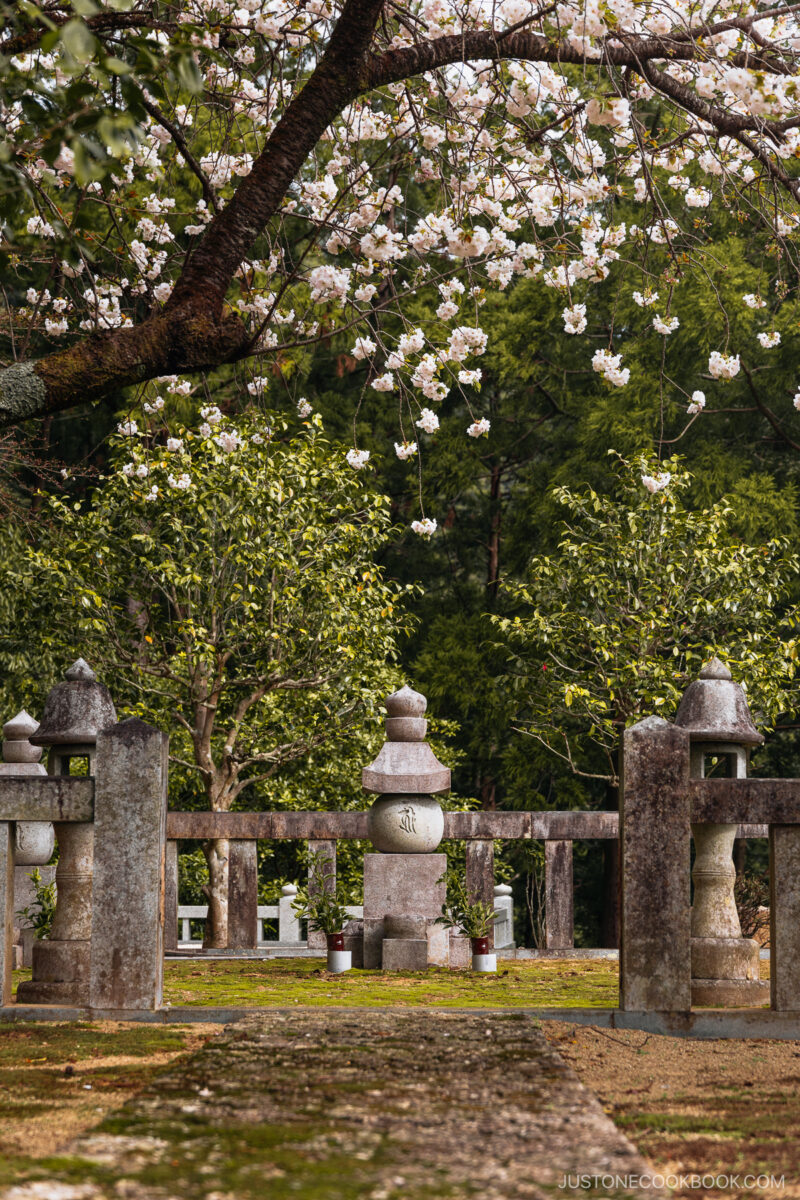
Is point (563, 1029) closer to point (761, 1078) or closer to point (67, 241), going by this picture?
point (761, 1078)

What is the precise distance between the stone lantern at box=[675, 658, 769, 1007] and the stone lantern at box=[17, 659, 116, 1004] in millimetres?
3132

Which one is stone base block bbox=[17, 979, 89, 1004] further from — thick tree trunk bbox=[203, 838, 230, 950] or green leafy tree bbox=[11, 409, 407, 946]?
green leafy tree bbox=[11, 409, 407, 946]

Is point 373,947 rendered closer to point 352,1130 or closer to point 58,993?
point 58,993

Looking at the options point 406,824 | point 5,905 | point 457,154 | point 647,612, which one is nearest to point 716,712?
point 406,824

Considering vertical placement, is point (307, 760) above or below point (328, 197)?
below

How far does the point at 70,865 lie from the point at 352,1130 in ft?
11.9

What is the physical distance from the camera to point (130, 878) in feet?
18.3

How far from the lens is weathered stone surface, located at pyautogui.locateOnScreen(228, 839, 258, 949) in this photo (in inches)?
379

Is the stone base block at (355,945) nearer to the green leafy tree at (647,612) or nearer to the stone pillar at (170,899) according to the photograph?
the stone pillar at (170,899)

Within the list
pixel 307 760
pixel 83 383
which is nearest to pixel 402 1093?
pixel 83 383

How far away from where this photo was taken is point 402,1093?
3734 millimetres

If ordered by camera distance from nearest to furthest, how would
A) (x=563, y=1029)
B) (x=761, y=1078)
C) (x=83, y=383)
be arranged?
(x=761, y=1078), (x=83, y=383), (x=563, y=1029)

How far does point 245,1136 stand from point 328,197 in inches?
207

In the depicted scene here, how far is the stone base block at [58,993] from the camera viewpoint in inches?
243
